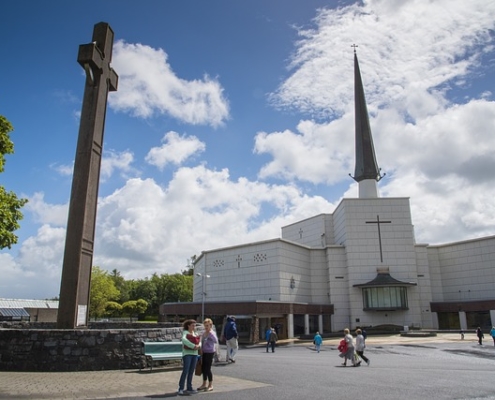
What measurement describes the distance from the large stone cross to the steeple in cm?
4458

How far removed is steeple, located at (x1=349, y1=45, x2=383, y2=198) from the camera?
5594 cm

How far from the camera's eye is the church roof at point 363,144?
56.3 metres

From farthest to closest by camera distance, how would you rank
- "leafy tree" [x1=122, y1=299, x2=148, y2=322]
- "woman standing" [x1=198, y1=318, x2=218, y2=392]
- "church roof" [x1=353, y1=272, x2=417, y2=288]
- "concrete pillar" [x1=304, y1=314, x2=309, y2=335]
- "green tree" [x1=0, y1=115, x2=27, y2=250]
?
"leafy tree" [x1=122, y1=299, x2=148, y2=322] → "church roof" [x1=353, y1=272, x2=417, y2=288] → "concrete pillar" [x1=304, y1=314, x2=309, y2=335] → "green tree" [x1=0, y1=115, x2=27, y2=250] → "woman standing" [x1=198, y1=318, x2=218, y2=392]

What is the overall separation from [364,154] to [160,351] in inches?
1964

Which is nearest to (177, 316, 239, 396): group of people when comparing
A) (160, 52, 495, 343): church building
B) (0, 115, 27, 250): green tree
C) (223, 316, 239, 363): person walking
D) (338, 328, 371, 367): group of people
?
(223, 316, 239, 363): person walking

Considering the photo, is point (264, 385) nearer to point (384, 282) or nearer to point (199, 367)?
point (199, 367)

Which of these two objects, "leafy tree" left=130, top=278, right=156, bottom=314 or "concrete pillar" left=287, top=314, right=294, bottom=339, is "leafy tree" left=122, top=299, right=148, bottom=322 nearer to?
"leafy tree" left=130, top=278, right=156, bottom=314

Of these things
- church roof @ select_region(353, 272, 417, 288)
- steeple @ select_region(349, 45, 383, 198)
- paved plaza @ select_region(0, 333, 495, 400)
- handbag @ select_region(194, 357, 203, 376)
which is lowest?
paved plaza @ select_region(0, 333, 495, 400)

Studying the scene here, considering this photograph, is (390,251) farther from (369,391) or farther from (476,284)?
(369,391)

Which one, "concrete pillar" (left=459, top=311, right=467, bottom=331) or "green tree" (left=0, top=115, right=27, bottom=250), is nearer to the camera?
"green tree" (left=0, top=115, right=27, bottom=250)

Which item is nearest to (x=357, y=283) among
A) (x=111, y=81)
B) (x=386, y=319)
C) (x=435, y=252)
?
(x=386, y=319)

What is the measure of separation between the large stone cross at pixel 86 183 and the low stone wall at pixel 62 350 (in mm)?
1921

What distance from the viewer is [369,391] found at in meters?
9.16

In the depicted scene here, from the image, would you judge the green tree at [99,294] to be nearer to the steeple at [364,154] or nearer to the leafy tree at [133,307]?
the leafy tree at [133,307]
